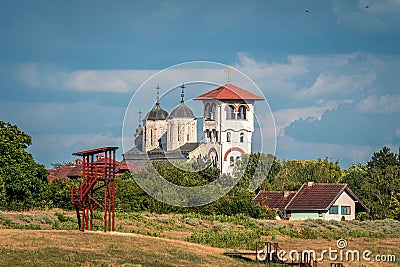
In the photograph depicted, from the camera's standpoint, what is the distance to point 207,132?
4225 inches

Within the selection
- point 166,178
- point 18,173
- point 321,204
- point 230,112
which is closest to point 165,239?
point 18,173

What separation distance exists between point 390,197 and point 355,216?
15671 mm

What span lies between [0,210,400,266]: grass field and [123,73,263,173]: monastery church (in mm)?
11582

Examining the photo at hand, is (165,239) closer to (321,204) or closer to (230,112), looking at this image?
(321,204)

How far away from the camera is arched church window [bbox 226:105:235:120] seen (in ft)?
366

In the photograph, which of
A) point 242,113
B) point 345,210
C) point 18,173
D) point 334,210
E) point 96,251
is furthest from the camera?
point 242,113

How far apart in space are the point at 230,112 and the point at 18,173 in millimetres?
56146

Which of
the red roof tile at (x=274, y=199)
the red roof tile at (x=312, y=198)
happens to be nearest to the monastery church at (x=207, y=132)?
the red roof tile at (x=274, y=199)

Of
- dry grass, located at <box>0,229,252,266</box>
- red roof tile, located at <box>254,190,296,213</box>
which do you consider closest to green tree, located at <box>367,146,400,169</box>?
red roof tile, located at <box>254,190,296,213</box>

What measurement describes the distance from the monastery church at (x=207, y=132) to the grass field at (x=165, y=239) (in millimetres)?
11582

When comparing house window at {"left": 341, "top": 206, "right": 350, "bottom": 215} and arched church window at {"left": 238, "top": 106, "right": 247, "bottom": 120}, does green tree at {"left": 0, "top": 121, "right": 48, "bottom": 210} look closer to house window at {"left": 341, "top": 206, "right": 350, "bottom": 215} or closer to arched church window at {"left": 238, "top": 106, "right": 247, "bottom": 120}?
house window at {"left": 341, "top": 206, "right": 350, "bottom": 215}

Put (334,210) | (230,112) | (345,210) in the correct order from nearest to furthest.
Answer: (334,210)
(345,210)
(230,112)

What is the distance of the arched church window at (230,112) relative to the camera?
112 metres

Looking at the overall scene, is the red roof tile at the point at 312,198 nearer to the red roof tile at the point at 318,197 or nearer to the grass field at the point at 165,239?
the red roof tile at the point at 318,197
